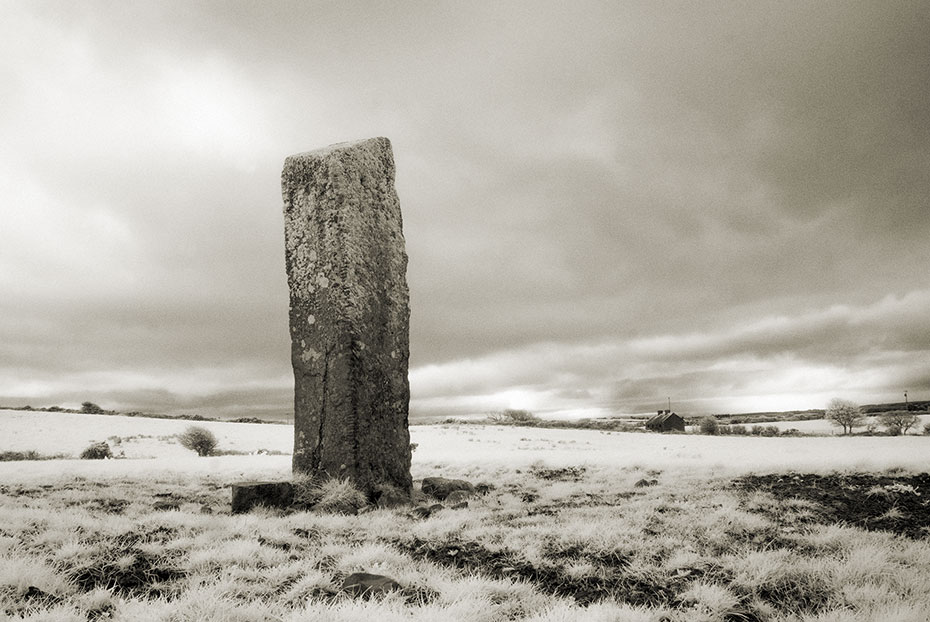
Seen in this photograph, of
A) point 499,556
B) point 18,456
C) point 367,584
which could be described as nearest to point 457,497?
point 499,556

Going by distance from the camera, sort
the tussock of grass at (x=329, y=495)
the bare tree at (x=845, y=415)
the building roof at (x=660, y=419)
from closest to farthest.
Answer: the tussock of grass at (x=329, y=495), the bare tree at (x=845, y=415), the building roof at (x=660, y=419)

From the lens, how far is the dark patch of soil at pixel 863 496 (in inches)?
217

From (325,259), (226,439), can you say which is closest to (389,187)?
(325,259)

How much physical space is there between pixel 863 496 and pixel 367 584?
670cm

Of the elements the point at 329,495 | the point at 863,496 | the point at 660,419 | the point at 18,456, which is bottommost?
the point at 660,419

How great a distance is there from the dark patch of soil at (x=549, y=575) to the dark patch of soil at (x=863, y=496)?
2.87 meters

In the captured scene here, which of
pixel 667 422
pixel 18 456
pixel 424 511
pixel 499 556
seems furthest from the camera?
pixel 667 422

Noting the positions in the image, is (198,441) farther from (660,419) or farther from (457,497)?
(660,419)

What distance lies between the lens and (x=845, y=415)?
4094 centimetres

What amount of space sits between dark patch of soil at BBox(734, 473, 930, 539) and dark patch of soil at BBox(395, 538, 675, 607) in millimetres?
2873

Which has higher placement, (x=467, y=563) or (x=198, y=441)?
(x=467, y=563)

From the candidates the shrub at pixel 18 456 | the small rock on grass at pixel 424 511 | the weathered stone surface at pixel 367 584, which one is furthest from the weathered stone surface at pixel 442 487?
the shrub at pixel 18 456

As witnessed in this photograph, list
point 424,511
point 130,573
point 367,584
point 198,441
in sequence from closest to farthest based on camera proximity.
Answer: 1. point 367,584
2. point 130,573
3. point 424,511
4. point 198,441

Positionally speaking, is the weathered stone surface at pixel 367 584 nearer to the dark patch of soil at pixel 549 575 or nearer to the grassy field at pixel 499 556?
the grassy field at pixel 499 556
